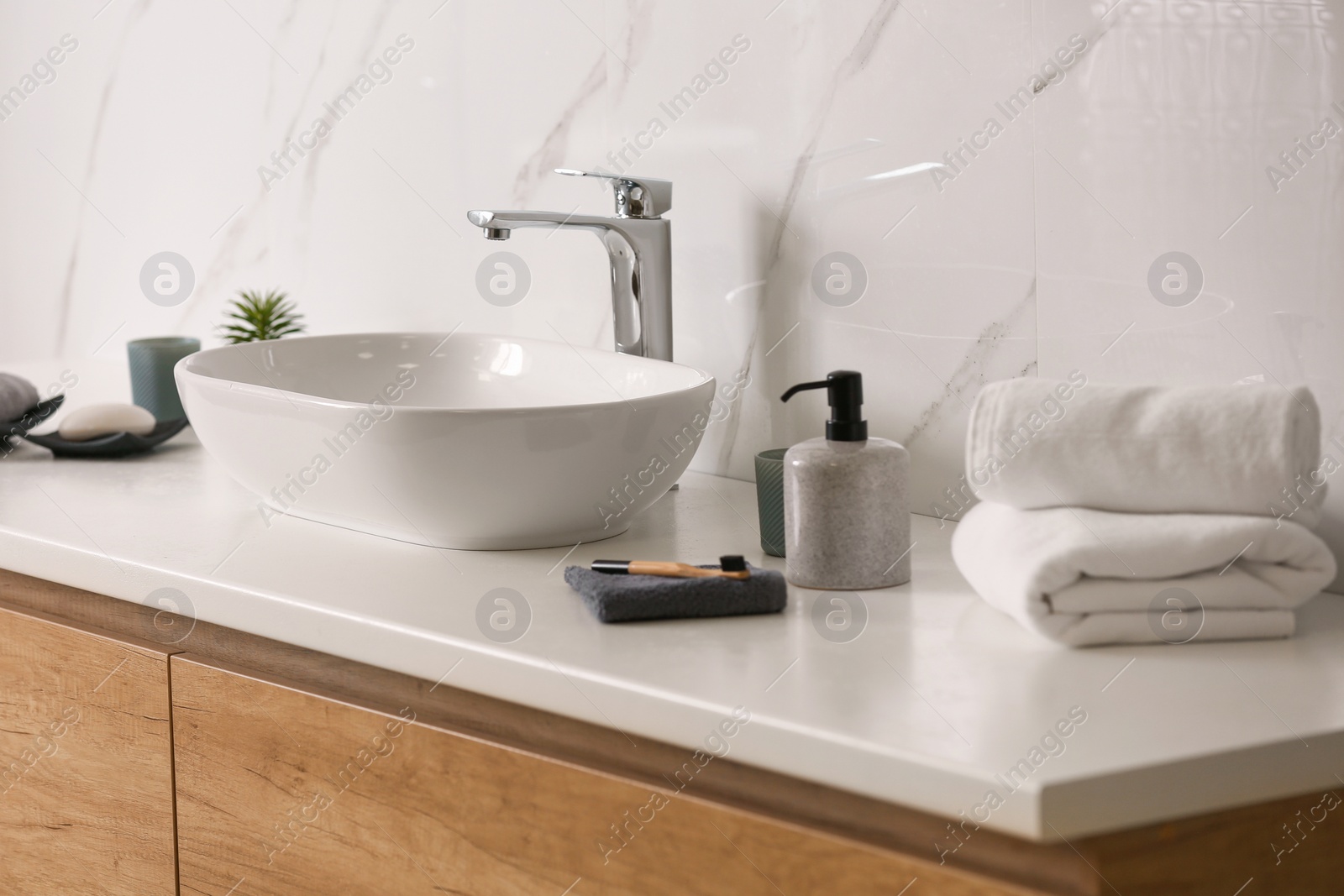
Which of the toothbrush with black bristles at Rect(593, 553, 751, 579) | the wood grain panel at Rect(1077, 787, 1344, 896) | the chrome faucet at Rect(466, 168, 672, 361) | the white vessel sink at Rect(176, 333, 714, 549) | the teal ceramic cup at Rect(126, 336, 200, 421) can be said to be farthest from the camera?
the teal ceramic cup at Rect(126, 336, 200, 421)

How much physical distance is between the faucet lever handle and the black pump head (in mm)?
366

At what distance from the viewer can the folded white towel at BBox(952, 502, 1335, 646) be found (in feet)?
2.33

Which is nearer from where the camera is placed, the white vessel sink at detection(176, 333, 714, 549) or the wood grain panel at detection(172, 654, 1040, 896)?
the wood grain panel at detection(172, 654, 1040, 896)

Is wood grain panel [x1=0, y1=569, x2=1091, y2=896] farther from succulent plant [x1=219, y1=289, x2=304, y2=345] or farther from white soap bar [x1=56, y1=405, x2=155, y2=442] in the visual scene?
succulent plant [x1=219, y1=289, x2=304, y2=345]

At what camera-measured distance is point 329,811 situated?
2.75 ft

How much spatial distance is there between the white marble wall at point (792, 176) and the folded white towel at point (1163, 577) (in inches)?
6.3

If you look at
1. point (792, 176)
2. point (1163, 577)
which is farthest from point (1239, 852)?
point (792, 176)

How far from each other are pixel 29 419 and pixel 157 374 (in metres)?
0.15

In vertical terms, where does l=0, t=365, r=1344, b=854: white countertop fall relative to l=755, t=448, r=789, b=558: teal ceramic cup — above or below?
below

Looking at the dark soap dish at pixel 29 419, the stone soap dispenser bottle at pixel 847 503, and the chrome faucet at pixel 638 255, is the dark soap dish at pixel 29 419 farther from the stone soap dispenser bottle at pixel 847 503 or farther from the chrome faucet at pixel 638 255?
the stone soap dispenser bottle at pixel 847 503

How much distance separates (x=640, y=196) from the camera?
1157 millimetres

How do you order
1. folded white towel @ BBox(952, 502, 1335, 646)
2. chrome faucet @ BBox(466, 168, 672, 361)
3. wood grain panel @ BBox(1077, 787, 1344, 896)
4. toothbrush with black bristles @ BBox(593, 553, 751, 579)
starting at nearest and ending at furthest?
wood grain panel @ BBox(1077, 787, 1344, 896) < folded white towel @ BBox(952, 502, 1335, 646) < toothbrush with black bristles @ BBox(593, 553, 751, 579) < chrome faucet @ BBox(466, 168, 672, 361)

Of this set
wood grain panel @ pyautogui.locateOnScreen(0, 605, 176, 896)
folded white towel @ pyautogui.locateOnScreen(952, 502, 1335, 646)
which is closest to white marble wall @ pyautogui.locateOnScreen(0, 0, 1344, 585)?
folded white towel @ pyautogui.locateOnScreen(952, 502, 1335, 646)

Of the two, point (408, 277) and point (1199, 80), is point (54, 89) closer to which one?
point (408, 277)
